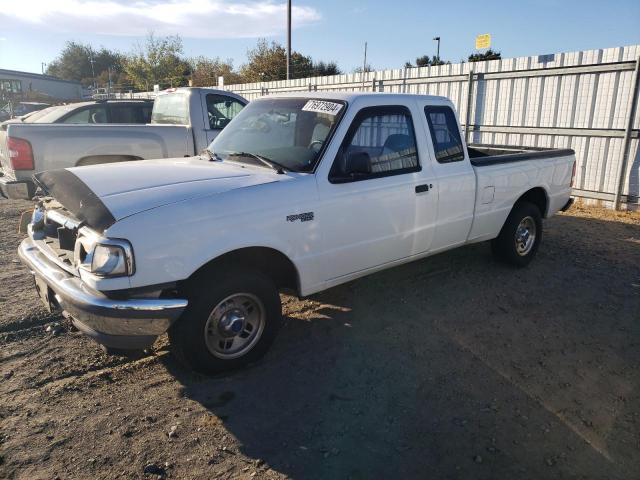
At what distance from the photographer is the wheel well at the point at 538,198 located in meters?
5.96

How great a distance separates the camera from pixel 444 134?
4.78 meters

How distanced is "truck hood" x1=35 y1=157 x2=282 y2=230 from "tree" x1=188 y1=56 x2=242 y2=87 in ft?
114

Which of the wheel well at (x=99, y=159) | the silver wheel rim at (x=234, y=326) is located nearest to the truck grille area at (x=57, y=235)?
the silver wheel rim at (x=234, y=326)

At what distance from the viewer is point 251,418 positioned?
309cm

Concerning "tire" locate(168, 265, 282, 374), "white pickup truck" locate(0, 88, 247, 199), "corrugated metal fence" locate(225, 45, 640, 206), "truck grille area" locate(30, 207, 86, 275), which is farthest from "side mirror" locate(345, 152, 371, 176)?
"corrugated metal fence" locate(225, 45, 640, 206)

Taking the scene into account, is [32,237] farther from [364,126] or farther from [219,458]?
[364,126]

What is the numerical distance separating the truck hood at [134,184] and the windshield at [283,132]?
0.77ft

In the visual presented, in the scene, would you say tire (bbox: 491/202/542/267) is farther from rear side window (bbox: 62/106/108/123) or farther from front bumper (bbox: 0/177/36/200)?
rear side window (bbox: 62/106/108/123)

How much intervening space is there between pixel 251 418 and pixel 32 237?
7.42 ft

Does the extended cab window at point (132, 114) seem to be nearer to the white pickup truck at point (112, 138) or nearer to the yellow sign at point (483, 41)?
the white pickup truck at point (112, 138)

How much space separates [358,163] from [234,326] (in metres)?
1.52

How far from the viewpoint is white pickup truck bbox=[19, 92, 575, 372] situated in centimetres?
295

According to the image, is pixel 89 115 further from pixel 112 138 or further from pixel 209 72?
pixel 209 72

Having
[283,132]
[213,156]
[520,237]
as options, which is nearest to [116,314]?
[213,156]
